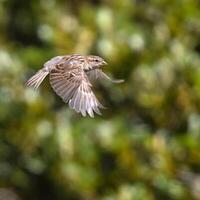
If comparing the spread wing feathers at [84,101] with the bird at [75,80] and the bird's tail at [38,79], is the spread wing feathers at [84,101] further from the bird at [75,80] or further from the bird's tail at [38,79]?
the bird's tail at [38,79]

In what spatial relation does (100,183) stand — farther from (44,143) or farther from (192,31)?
(192,31)

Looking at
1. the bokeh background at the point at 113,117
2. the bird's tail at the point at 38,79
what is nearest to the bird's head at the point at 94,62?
the bird's tail at the point at 38,79

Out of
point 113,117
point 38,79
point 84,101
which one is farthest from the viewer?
point 113,117

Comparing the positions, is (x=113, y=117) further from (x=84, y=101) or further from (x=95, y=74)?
(x=84, y=101)

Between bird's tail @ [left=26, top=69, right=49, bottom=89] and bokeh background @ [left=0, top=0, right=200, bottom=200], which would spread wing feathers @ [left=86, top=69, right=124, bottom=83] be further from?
bokeh background @ [left=0, top=0, right=200, bottom=200]

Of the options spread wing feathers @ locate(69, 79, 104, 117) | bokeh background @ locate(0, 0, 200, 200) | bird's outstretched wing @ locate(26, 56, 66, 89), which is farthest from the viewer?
bokeh background @ locate(0, 0, 200, 200)

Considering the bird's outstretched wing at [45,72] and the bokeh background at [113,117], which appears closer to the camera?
the bird's outstretched wing at [45,72]

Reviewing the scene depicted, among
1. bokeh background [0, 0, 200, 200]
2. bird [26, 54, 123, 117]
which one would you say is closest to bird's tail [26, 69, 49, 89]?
bird [26, 54, 123, 117]

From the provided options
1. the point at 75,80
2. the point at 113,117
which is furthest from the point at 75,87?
the point at 113,117
